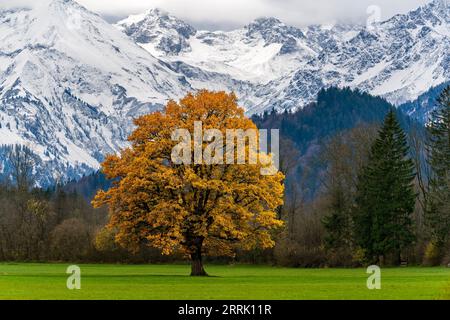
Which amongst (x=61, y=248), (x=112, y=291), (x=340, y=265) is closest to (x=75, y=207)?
(x=61, y=248)

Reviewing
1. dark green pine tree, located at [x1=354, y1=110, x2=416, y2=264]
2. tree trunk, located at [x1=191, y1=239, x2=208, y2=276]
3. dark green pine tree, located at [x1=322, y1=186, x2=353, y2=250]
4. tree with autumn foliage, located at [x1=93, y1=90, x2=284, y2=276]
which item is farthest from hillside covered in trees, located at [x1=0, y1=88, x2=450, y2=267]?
tree trunk, located at [x1=191, y1=239, x2=208, y2=276]

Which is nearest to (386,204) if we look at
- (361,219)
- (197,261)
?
(361,219)

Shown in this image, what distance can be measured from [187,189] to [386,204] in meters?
33.7

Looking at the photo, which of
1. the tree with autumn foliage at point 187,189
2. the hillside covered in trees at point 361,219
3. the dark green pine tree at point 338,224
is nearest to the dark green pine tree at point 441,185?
the hillside covered in trees at point 361,219

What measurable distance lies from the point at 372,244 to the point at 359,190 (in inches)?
276

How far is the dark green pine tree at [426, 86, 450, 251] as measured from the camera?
83062 mm

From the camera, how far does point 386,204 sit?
88.2 meters

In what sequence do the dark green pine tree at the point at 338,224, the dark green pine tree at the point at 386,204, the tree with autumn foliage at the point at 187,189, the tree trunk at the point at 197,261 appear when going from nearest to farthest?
1. the tree with autumn foliage at the point at 187,189
2. the tree trunk at the point at 197,261
3. the dark green pine tree at the point at 386,204
4. the dark green pine tree at the point at 338,224

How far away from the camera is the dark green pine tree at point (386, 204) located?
287 ft

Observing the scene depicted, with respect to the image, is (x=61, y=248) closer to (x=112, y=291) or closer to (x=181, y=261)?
(x=181, y=261)

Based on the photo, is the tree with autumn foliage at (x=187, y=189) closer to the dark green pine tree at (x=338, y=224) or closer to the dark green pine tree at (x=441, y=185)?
the dark green pine tree at (x=441, y=185)

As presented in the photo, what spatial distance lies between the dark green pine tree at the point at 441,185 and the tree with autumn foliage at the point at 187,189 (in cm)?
2784

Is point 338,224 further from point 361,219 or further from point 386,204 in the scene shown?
point 386,204

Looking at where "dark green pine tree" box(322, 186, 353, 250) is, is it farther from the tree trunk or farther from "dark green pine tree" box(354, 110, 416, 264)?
the tree trunk
